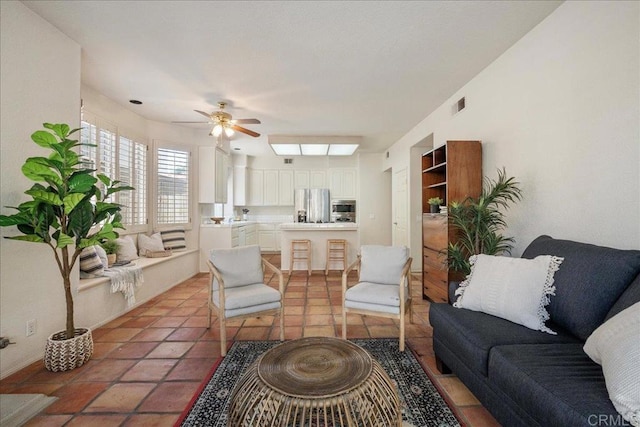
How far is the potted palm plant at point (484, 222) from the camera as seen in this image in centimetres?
259

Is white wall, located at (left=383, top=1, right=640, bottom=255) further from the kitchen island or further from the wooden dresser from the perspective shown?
the kitchen island

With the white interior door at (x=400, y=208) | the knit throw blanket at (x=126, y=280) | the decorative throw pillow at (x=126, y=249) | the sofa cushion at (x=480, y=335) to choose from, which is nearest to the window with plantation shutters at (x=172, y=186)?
the decorative throw pillow at (x=126, y=249)

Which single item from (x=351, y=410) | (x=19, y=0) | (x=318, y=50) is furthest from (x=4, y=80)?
(x=351, y=410)

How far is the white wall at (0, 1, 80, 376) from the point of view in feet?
6.75

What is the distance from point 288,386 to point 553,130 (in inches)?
103

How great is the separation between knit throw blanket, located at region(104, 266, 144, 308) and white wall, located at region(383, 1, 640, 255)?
415cm

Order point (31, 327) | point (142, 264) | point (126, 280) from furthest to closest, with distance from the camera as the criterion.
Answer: point (142, 264) → point (126, 280) → point (31, 327)

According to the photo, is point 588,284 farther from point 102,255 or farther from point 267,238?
point 267,238

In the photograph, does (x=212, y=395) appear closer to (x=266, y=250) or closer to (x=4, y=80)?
(x=4, y=80)

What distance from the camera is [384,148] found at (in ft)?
22.1

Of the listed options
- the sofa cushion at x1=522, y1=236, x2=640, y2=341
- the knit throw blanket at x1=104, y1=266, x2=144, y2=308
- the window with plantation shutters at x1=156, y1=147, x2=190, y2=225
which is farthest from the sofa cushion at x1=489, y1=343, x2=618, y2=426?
the window with plantation shutters at x1=156, y1=147, x2=190, y2=225

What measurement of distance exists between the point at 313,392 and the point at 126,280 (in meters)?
3.05

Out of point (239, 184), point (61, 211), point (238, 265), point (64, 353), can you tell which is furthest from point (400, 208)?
point (64, 353)

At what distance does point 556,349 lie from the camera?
4.66 feet
